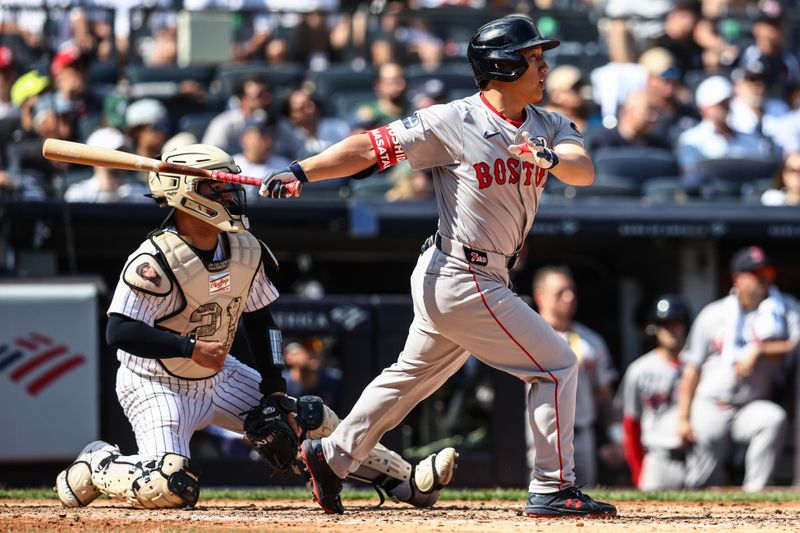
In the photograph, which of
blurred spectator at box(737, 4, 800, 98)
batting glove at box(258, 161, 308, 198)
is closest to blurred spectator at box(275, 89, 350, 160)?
blurred spectator at box(737, 4, 800, 98)

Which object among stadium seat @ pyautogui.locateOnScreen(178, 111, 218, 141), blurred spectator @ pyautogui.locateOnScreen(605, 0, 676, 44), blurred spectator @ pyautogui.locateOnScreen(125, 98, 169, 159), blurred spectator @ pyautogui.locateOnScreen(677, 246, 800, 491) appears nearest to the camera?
blurred spectator @ pyautogui.locateOnScreen(677, 246, 800, 491)

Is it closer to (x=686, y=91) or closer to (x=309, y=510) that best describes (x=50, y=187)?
(x=309, y=510)

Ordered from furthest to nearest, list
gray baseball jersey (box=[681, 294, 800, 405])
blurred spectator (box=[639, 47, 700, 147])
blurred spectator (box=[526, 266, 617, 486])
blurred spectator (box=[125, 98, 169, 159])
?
blurred spectator (box=[639, 47, 700, 147]) → blurred spectator (box=[125, 98, 169, 159]) → gray baseball jersey (box=[681, 294, 800, 405]) → blurred spectator (box=[526, 266, 617, 486])

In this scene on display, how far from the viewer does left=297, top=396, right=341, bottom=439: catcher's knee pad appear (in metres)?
4.86

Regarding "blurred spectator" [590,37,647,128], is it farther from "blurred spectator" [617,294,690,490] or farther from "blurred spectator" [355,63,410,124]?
"blurred spectator" [617,294,690,490]

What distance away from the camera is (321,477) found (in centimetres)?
470

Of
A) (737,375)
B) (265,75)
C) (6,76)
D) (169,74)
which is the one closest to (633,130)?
(737,375)

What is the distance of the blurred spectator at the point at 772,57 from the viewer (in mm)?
11086

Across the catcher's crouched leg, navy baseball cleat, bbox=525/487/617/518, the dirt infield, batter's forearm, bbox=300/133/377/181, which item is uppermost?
batter's forearm, bbox=300/133/377/181

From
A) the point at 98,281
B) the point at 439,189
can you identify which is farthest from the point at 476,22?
the point at 439,189

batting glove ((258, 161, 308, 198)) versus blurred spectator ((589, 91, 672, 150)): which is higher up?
blurred spectator ((589, 91, 672, 150))

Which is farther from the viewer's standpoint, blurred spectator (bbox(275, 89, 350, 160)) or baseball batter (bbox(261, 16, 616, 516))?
blurred spectator (bbox(275, 89, 350, 160))

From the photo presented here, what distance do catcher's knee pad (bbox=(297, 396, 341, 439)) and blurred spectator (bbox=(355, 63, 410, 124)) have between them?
4986mm

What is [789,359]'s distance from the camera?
26.3ft
